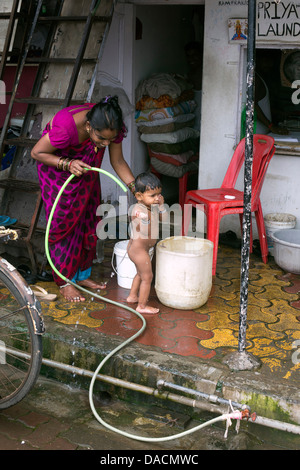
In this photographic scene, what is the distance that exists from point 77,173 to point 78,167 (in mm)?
49

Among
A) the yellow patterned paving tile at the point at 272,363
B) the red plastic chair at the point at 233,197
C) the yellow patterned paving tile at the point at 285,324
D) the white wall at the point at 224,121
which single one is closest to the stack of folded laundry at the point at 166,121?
the white wall at the point at 224,121

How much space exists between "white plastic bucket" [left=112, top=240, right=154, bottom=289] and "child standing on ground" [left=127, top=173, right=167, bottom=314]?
28 centimetres

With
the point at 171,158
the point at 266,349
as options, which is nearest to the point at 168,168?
the point at 171,158

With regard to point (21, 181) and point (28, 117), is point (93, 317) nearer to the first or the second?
point (21, 181)

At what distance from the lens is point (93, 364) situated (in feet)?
13.5

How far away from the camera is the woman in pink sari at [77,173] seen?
4.42 m

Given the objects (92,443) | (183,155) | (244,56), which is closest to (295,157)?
(244,56)

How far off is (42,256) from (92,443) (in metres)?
2.51

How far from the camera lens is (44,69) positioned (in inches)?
231

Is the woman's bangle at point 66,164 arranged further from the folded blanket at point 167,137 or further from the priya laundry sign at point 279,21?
the folded blanket at point 167,137

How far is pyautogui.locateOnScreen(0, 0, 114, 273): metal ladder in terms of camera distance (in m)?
5.45

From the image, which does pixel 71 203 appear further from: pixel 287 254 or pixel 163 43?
pixel 163 43

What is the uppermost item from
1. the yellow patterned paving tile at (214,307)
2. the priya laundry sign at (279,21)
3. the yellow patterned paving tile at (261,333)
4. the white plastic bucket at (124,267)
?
the priya laundry sign at (279,21)

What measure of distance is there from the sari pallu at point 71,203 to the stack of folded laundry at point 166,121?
252 cm
